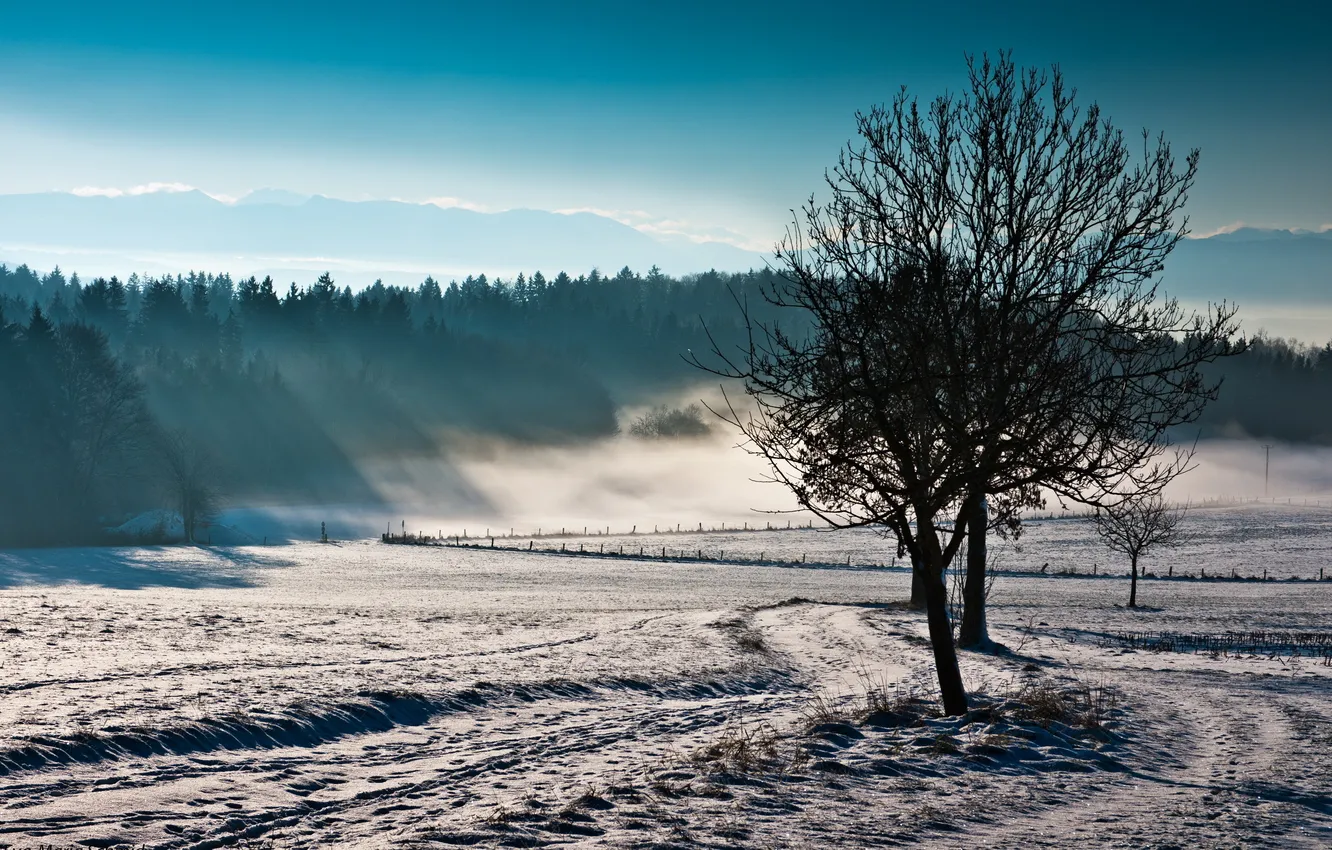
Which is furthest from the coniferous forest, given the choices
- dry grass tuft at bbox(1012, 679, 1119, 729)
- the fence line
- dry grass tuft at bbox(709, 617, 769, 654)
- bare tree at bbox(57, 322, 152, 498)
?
dry grass tuft at bbox(1012, 679, 1119, 729)

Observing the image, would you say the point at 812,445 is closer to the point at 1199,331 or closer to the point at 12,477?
the point at 1199,331

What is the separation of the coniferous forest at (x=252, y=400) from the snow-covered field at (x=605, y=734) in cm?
3923

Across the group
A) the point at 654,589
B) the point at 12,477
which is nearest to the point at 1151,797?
the point at 654,589

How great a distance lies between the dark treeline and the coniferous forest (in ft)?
0.66

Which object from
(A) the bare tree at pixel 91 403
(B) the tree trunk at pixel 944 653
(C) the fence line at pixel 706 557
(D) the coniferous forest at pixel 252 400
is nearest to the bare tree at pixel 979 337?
(B) the tree trunk at pixel 944 653

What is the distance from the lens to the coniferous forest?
257 feet

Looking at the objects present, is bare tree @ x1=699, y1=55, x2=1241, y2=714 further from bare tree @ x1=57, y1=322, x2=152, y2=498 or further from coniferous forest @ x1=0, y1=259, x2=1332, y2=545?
bare tree @ x1=57, y1=322, x2=152, y2=498

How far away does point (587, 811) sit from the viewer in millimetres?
9008

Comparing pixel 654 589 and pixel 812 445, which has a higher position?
pixel 812 445

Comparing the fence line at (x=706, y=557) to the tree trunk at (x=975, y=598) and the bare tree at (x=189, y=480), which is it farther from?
the tree trunk at (x=975, y=598)

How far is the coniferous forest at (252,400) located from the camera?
3083 inches

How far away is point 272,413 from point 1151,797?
130688 millimetres

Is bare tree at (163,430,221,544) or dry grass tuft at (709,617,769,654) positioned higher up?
bare tree at (163,430,221,544)

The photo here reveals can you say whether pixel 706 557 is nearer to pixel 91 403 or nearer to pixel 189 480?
pixel 189 480
